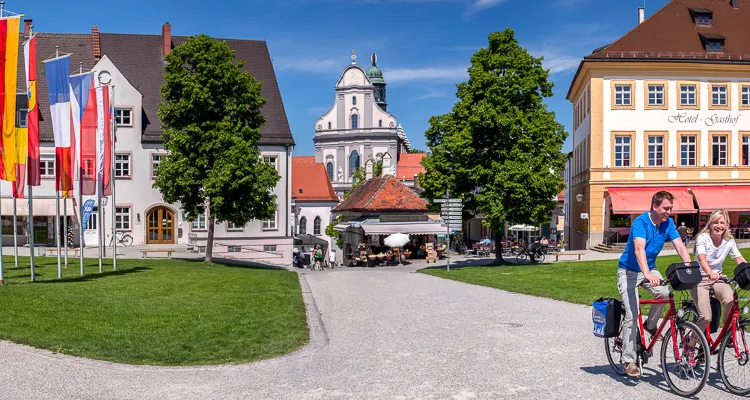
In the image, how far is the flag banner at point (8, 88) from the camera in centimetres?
1739

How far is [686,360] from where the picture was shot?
775 centimetres

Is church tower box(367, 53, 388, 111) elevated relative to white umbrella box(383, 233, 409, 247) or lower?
elevated

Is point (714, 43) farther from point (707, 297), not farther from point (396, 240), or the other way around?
point (707, 297)

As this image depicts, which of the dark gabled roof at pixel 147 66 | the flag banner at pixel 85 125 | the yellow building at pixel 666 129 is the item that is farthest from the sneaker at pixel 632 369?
the dark gabled roof at pixel 147 66

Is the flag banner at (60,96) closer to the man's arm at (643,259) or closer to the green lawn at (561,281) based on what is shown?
the green lawn at (561,281)

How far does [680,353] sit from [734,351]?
50 centimetres

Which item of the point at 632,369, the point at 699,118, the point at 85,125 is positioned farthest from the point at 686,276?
the point at 699,118

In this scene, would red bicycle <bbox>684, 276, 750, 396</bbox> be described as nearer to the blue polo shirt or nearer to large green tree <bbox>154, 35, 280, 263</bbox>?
the blue polo shirt

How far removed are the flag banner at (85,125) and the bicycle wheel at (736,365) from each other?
59.4ft

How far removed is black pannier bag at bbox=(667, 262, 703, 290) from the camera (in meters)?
7.59

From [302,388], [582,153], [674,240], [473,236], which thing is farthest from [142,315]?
[473,236]

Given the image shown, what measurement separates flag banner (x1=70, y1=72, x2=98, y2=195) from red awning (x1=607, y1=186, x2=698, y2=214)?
96.3 feet

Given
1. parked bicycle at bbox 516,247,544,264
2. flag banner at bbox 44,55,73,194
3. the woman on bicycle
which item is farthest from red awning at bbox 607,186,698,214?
the woman on bicycle

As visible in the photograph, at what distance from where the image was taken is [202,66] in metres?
34.5
